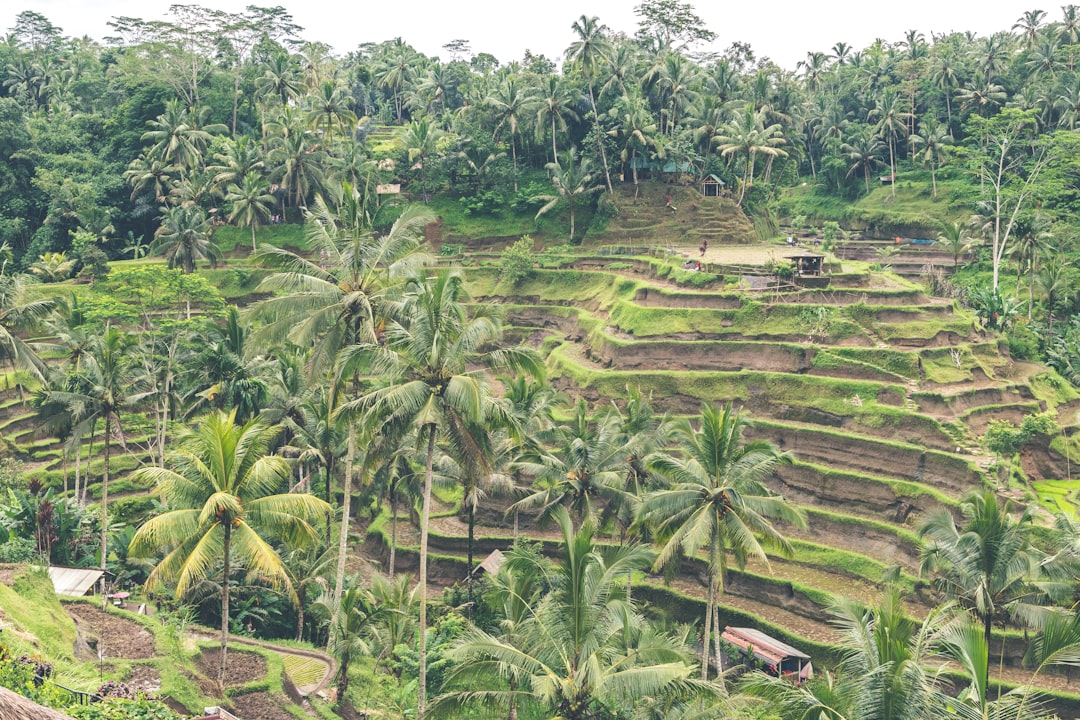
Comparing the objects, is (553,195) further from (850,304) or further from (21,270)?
(21,270)

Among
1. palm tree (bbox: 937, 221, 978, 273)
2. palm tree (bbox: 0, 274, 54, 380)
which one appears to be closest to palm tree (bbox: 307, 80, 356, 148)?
palm tree (bbox: 0, 274, 54, 380)

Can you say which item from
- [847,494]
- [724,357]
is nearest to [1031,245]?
[724,357]

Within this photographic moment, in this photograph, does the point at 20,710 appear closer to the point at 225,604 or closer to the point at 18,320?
the point at 225,604

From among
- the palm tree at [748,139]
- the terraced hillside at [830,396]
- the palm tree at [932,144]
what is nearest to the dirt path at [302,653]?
the terraced hillside at [830,396]

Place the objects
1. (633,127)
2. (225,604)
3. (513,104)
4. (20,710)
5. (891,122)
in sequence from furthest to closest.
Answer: (891,122) < (513,104) < (633,127) < (225,604) < (20,710)

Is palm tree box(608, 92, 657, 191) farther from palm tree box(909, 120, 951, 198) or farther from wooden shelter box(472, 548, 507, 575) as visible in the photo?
wooden shelter box(472, 548, 507, 575)
